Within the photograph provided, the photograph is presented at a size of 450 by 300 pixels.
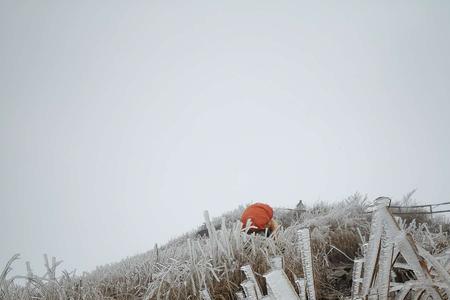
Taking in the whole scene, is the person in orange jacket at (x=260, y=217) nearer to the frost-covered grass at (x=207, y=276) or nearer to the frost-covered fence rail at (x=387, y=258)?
the frost-covered grass at (x=207, y=276)

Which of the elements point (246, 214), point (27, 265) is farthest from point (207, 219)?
point (246, 214)

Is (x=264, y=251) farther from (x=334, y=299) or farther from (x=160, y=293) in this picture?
(x=160, y=293)

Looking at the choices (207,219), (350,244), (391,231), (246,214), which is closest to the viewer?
(391,231)

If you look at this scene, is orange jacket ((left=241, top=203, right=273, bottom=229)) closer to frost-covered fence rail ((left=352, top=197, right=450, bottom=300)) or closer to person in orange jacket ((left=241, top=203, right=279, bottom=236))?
person in orange jacket ((left=241, top=203, right=279, bottom=236))

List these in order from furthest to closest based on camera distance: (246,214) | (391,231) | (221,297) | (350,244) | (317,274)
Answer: (246,214) → (350,244) → (317,274) → (221,297) → (391,231)

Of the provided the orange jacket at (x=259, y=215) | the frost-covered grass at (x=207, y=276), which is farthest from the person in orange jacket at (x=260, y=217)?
the frost-covered grass at (x=207, y=276)

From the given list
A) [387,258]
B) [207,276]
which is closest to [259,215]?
[207,276]

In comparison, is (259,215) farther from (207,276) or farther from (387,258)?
(387,258)

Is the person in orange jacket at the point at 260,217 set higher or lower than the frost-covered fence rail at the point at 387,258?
lower

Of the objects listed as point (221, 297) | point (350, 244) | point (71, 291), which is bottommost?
point (350, 244)

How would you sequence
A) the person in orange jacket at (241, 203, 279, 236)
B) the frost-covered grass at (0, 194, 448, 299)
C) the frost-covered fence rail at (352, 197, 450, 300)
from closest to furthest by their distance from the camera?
the frost-covered fence rail at (352, 197, 450, 300) < the frost-covered grass at (0, 194, 448, 299) < the person in orange jacket at (241, 203, 279, 236)

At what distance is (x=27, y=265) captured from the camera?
3.02 metres

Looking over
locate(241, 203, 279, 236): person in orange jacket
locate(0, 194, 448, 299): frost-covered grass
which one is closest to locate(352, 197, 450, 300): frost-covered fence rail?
locate(0, 194, 448, 299): frost-covered grass

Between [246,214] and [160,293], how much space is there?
5127mm
